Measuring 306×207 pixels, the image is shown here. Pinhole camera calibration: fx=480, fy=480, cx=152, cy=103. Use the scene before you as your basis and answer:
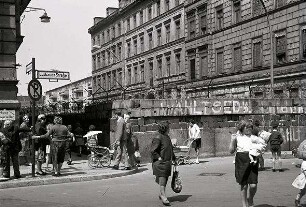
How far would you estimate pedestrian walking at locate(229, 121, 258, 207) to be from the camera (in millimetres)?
8797

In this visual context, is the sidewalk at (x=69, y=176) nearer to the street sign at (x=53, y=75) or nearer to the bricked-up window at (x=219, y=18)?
the street sign at (x=53, y=75)

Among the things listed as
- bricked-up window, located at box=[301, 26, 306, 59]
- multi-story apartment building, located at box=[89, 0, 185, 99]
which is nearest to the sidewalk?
bricked-up window, located at box=[301, 26, 306, 59]

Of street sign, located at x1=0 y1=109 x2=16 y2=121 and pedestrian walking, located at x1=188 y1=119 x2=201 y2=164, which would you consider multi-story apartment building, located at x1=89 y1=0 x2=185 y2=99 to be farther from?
street sign, located at x1=0 y1=109 x2=16 y2=121

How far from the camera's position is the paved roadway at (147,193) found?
10094 mm

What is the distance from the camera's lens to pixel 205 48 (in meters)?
44.0

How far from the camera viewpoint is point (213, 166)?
18.0 m

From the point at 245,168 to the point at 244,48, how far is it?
30.5 metres

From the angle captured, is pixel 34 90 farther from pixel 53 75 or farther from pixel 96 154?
pixel 96 154

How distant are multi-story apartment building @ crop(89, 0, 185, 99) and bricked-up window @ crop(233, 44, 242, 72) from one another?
960cm

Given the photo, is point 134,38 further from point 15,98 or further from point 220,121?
point 15,98

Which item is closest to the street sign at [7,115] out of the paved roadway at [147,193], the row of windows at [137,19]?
the paved roadway at [147,193]

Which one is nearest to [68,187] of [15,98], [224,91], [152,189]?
[152,189]

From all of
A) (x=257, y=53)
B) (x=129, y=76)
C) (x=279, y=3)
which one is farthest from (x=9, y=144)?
(x=129, y=76)

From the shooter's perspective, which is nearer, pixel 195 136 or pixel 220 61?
pixel 195 136
